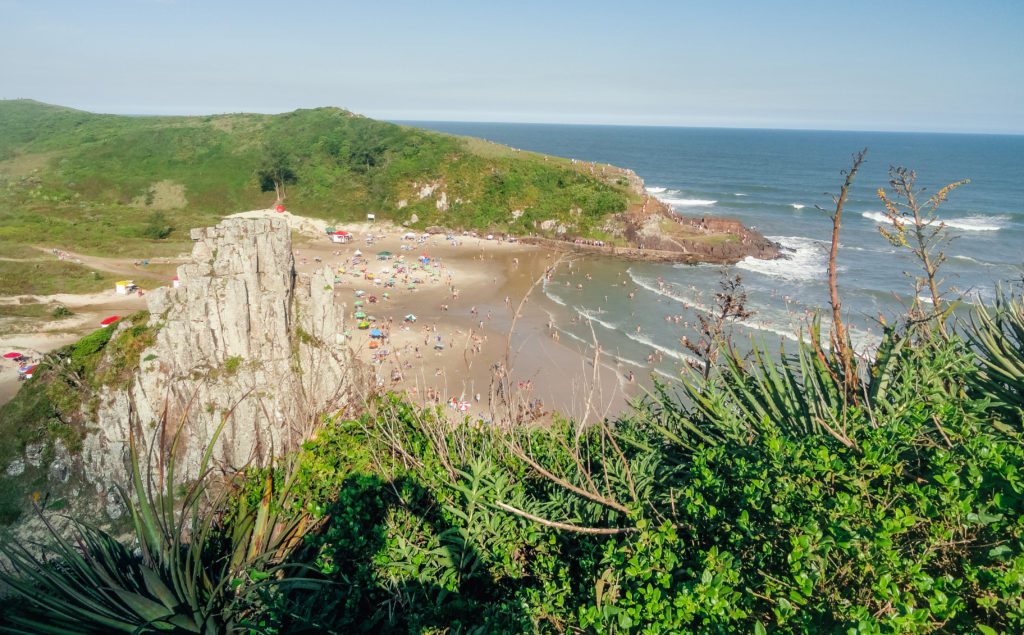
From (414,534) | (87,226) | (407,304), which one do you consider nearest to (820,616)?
(414,534)

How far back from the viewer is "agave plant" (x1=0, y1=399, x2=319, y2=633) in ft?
11.5

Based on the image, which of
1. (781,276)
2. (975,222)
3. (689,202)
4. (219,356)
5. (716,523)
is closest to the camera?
(716,523)

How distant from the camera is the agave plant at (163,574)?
3.52 m

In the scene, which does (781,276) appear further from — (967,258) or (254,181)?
(254,181)

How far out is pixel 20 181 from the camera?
61.1 meters

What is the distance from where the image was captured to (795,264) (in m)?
44.3

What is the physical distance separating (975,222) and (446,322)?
200 ft

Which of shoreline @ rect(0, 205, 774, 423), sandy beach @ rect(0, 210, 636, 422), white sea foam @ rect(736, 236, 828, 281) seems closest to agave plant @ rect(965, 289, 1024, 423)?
shoreline @ rect(0, 205, 774, 423)

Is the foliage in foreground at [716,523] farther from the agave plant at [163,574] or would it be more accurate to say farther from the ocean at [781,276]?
the ocean at [781,276]

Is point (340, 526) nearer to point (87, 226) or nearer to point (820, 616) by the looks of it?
point (820, 616)

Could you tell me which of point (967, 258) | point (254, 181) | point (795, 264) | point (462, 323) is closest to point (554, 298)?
point (462, 323)

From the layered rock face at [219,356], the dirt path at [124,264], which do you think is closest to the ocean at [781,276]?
the layered rock face at [219,356]

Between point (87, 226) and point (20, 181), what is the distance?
22.3 meters

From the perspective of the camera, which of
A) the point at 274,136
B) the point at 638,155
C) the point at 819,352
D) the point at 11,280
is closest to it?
the point at 819,352
